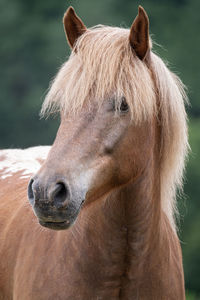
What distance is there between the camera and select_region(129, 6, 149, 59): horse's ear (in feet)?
11.5

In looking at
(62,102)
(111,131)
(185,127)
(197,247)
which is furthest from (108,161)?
(197,247)

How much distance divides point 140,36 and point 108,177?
0.87 meters

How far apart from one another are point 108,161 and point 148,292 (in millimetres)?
896

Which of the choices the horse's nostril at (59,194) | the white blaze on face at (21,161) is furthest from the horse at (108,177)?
the white blaze on face at (21,161)

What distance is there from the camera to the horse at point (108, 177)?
10.7 feet

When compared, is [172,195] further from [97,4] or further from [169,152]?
[97,4]

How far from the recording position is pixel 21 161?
17.7ft

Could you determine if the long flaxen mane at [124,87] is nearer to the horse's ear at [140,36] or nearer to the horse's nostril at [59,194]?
the horse's ear at [140,36]

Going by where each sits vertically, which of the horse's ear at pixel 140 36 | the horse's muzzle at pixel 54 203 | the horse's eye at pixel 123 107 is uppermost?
the horse's ear at pixel 140 36

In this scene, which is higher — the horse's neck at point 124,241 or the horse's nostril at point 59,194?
the horse's nostril at point 59,194

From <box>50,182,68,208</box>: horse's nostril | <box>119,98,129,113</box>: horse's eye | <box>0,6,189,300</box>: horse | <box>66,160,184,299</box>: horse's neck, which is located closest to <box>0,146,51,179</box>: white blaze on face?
<box>0,6,189,300</box>: horse

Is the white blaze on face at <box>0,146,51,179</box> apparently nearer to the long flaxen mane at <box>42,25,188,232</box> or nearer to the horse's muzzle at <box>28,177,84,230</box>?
the long flaxen mane at <box>42,25,188,232</box>

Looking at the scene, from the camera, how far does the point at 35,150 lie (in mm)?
5930

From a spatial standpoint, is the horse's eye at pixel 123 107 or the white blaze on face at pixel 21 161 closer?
the horse's eye at pixel 123 107
